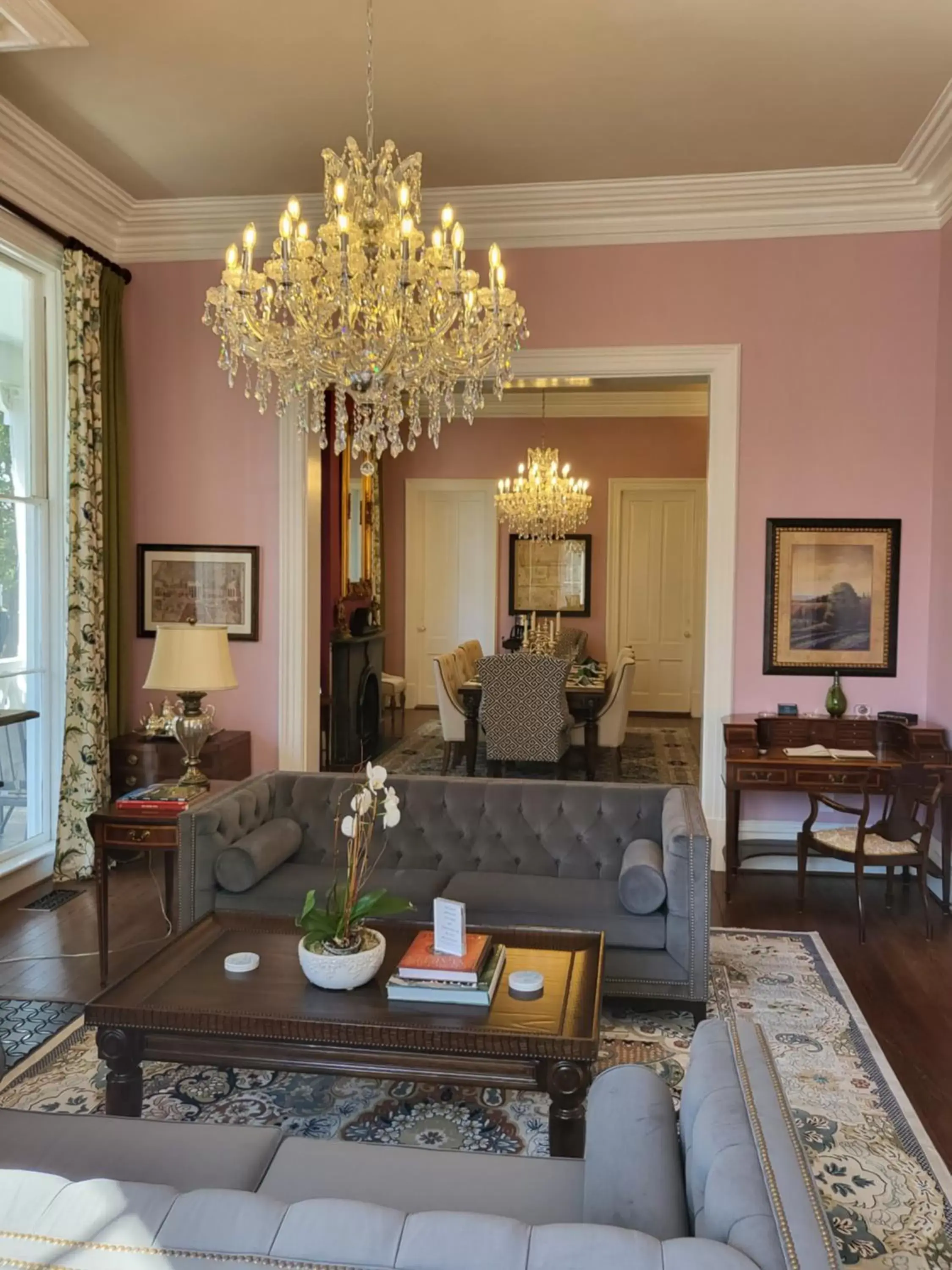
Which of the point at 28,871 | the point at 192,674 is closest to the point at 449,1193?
the point at 192,674

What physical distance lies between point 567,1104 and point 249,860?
1661mm

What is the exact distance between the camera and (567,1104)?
2.29 m

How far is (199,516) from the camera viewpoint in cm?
576

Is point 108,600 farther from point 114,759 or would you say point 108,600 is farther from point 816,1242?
point 816,1242

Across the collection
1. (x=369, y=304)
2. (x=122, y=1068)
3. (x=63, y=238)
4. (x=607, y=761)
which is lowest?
(x=607, y=761)

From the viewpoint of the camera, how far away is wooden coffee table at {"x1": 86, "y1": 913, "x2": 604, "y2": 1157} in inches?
90.0

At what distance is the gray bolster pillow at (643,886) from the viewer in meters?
3.28

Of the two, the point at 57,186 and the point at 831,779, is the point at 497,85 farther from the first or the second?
the point at 831,779

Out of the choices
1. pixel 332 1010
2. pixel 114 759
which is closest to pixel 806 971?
pixel 332 1010

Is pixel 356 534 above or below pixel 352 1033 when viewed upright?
above

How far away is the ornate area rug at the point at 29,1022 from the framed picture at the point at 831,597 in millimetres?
3960

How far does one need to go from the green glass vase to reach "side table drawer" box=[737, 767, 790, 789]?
0.60 m

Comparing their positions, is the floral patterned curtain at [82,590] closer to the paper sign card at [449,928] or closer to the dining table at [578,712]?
the dining table at [578,712]

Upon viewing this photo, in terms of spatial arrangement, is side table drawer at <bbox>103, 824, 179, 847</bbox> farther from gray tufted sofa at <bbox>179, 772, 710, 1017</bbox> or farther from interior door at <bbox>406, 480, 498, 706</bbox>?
interior door at <bbox>406, 480, 498, 706</bbox>
